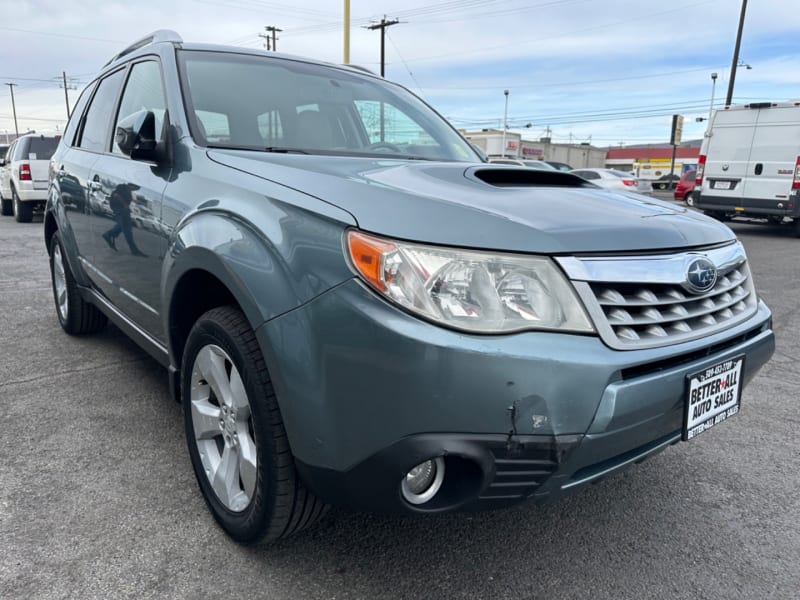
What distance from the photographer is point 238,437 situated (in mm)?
1921

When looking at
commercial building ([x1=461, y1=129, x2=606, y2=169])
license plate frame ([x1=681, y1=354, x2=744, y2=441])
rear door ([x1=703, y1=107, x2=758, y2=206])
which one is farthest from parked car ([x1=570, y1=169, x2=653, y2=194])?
commercial building ([x1=461, y1=129, x2=606, y2=169])

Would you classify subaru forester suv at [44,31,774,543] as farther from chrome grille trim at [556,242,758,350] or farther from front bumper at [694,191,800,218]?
front bumper at [694,191,800,218]

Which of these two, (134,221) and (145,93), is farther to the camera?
(145,93)

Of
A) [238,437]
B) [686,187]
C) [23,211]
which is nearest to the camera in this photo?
[238,437]

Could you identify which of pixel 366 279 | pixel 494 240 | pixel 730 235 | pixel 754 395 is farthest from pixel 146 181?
pixel 754 395

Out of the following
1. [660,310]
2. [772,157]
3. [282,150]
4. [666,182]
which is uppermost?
[282,150]

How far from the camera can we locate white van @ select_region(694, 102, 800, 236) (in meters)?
11.4

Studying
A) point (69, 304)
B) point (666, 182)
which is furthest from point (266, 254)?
point (666, 182)

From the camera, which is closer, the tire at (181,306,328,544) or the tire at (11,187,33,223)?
the tire at (181,306,328,544)

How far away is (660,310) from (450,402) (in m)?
0.69

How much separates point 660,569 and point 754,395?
2.03 meters

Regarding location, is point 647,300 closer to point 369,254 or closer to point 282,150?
point 369,254

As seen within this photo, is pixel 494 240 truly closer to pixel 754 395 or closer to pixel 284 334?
pixel 284 334

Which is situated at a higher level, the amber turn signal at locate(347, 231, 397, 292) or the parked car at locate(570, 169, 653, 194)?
the amber turn signal at locate(347, 231, 397, 292)
